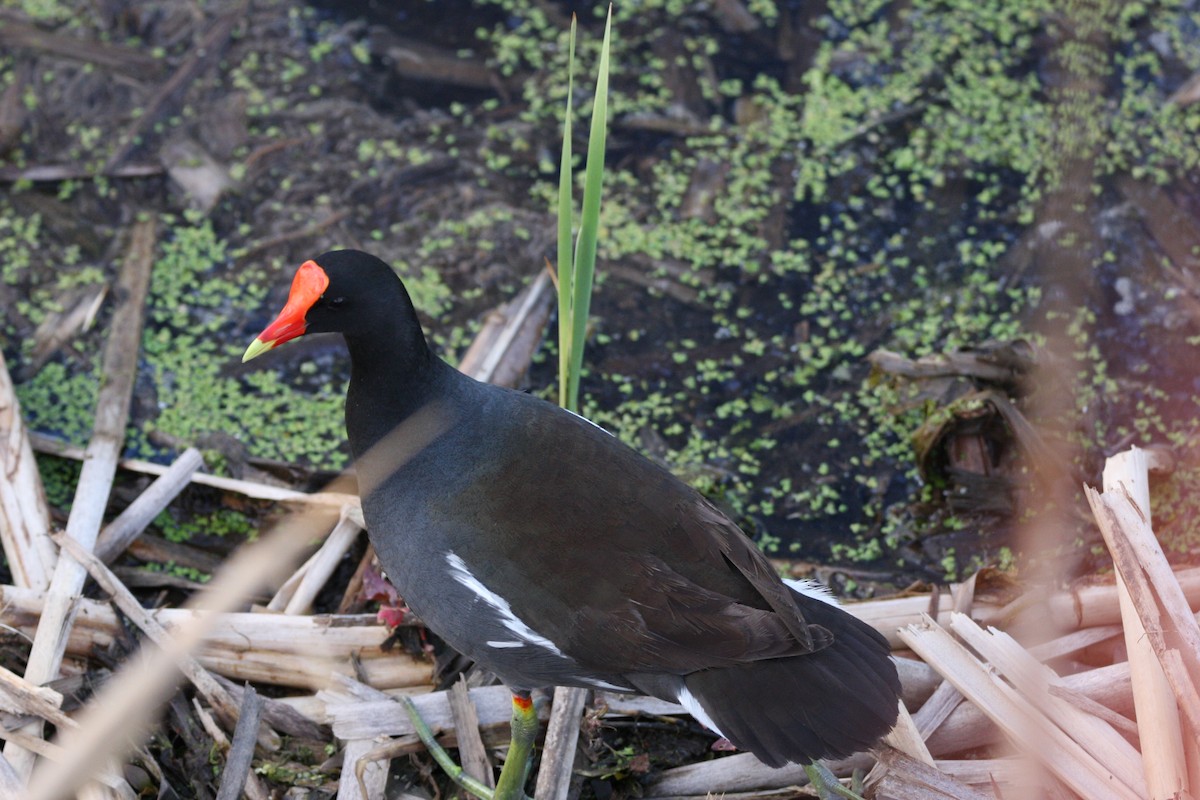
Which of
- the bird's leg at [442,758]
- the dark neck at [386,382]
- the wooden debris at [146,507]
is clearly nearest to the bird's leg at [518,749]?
the bird's leg at [442,758]

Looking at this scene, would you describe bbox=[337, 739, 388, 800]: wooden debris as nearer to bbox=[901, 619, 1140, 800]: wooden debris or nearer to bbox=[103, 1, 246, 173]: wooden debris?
bbox=[901, 619, 1140, 800]: wooden debris

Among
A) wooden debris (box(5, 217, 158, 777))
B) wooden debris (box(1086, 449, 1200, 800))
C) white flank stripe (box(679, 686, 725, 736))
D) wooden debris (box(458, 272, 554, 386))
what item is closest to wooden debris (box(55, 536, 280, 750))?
wooden debris (box(5, 217, 158, 777))

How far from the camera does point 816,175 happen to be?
4.66 metres

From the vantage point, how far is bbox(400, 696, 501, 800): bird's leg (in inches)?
110

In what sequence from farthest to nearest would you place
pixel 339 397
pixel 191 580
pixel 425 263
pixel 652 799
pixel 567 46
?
pixel 567 46
pixel 425 263
pixel 339 397
pixel 191 580
pixel 652 799

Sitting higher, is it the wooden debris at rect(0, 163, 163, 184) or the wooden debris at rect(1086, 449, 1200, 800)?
the wooden debris at rect(0, 163, 163, 184)

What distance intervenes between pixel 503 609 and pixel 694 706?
44cm

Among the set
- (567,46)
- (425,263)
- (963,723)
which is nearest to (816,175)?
(567,46)

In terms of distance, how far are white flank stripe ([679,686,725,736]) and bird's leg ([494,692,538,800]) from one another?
1.35 ft

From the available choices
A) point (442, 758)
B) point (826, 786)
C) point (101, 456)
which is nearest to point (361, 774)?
point (442, 758)

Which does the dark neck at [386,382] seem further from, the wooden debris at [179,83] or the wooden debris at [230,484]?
the wooden debris at [179,83]

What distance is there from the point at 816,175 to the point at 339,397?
2.03 meters

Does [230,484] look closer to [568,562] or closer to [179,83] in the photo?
[568,562]

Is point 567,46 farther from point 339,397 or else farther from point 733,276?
point 339,397
